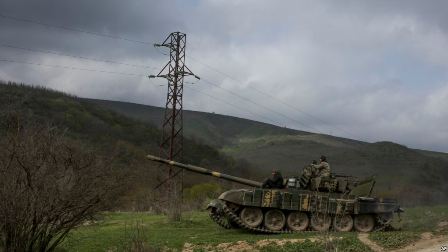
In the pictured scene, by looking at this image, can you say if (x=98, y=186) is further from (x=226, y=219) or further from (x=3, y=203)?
(x=226, y=219)

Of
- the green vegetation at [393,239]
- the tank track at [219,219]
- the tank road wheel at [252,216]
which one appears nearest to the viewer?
the green vegetation at [393,239]

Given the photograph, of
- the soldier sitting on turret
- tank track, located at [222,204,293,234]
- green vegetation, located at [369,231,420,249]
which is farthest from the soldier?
green vegetation, located at [369,231,420,249]

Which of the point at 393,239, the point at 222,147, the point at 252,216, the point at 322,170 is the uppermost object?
the point at 222,147

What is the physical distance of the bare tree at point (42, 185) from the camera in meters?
13.7

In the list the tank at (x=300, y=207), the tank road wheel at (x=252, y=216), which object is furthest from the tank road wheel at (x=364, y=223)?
the tank road wheel at (x=252, y=216)

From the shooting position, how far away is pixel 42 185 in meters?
13.8

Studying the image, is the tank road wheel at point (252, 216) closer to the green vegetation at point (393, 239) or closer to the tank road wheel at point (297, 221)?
the tank road wheel at point (297, 221)

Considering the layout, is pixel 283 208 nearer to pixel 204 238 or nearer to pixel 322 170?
pixel 322 170

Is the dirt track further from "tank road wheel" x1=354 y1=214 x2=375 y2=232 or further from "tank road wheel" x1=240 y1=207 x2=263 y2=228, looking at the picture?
"tank road wheel" x1=240 y1=207 x2=263 y2=228

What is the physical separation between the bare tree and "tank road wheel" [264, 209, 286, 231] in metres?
9.48

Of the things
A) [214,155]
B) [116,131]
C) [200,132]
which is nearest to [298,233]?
[214,155]

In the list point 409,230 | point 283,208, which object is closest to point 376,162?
point 409,230

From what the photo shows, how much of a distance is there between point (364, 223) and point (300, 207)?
10.0 feet

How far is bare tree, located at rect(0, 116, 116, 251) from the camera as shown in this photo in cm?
1370
